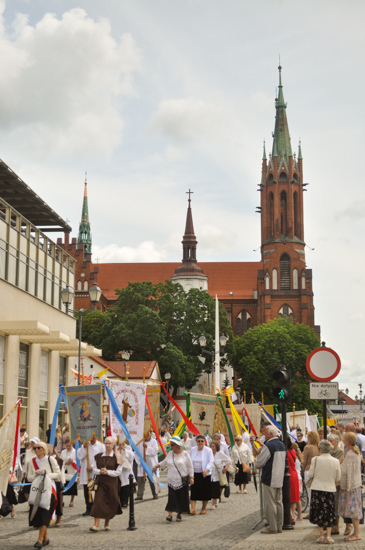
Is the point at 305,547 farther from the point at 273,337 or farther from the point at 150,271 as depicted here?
the point at 150,271

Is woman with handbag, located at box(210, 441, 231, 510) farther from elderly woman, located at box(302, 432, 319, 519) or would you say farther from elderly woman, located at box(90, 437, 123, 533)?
elderly woman, located at box(90, 437, 123, 533)

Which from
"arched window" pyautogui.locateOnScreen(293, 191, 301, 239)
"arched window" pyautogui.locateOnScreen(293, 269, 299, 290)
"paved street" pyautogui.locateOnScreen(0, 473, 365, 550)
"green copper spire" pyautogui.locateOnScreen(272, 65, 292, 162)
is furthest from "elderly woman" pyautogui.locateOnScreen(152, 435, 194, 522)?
"green copper spire" pyautogui.locateOnScreen(272, 65, 292, 162)

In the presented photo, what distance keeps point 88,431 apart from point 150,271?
94.5 meters

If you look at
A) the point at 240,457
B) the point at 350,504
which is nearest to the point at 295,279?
the point at 240,457

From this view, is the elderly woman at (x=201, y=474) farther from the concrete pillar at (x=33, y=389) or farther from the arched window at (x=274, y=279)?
the arched window at (x=274, y=279)

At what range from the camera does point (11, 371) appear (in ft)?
94.4

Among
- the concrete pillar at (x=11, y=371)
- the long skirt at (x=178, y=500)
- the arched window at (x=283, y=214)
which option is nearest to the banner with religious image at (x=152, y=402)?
the long skirt at (x=178, y=500)

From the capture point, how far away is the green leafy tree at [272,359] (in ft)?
236

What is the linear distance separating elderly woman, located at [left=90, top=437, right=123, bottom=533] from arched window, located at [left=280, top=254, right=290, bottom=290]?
80.8m

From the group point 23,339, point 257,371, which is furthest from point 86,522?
point 257,371

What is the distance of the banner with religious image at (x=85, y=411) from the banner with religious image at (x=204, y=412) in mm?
5686

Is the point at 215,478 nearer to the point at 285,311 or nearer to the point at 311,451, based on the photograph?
the point at 311,451

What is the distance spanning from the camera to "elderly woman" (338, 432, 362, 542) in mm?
11688

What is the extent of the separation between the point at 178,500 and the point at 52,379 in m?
21.6
